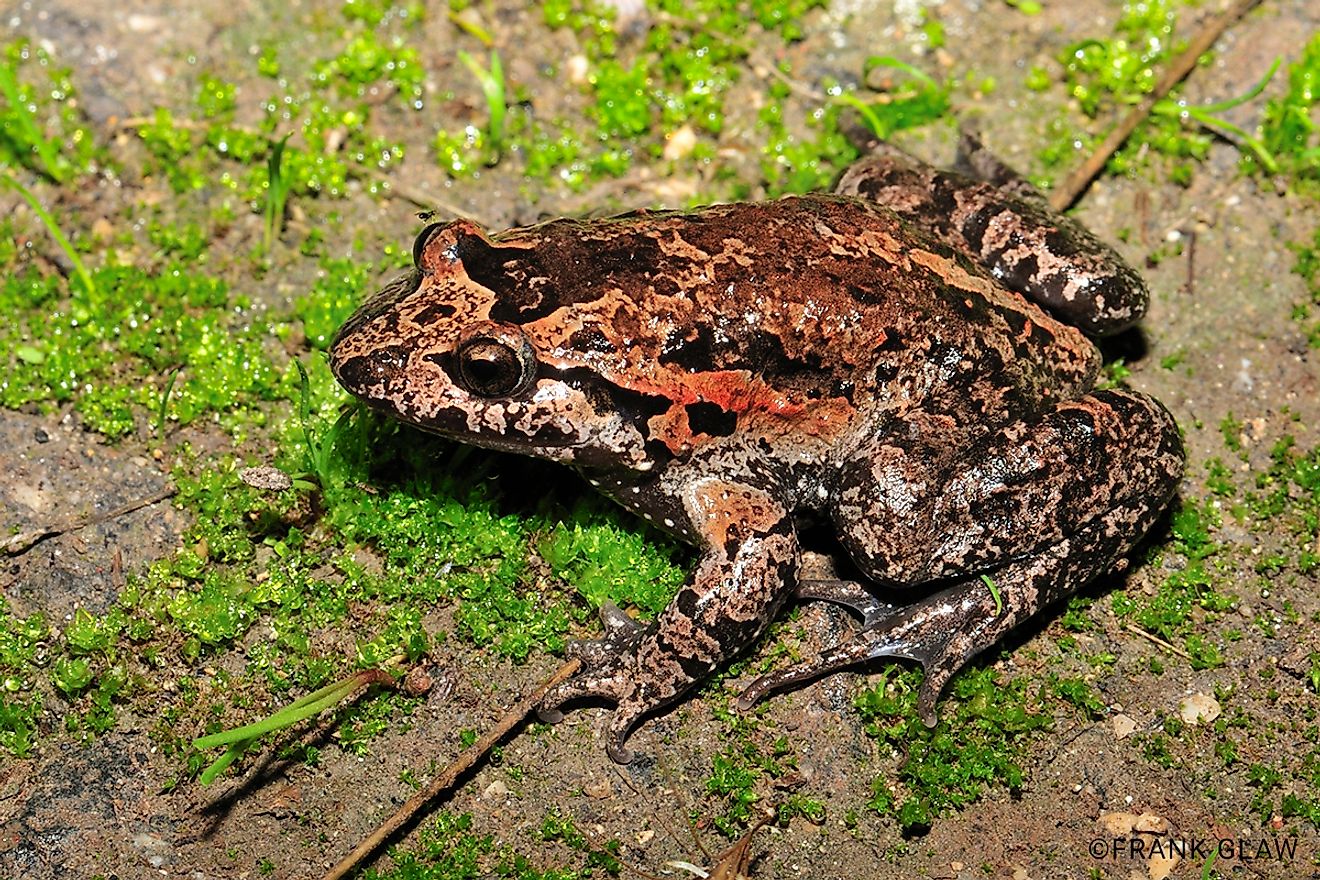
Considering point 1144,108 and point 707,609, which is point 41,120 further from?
→ point 1144,108

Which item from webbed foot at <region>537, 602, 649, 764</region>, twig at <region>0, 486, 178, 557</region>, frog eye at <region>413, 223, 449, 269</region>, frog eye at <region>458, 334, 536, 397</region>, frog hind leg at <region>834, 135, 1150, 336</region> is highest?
frog hind leg at <region>834, 135, 1150, 336</region>

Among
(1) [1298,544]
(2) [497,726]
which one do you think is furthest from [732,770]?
(1) [1298,544]

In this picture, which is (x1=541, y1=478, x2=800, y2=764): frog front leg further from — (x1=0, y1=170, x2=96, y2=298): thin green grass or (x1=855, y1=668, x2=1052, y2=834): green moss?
(x1=0, y1=170, x2=96, y2=298): thin green grass

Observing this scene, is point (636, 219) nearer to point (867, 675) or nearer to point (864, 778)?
point (867, 675)

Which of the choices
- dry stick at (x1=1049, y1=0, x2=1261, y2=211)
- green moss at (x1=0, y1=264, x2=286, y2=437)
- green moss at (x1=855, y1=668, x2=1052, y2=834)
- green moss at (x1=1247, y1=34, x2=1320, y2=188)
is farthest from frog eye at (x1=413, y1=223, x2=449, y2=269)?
green moss at (x1=1247, y1=34, x2=1320, y2=188)

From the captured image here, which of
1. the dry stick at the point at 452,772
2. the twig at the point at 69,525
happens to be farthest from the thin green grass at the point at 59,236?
the dry stick at the point at 452,772

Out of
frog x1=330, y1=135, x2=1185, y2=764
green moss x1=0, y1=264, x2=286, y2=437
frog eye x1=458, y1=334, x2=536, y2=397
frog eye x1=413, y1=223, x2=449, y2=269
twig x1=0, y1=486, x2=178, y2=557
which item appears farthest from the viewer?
green moss x1=0, y1=264, x2=286, y2=437

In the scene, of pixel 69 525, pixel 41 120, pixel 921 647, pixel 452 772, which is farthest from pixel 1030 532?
pixel 41 120
